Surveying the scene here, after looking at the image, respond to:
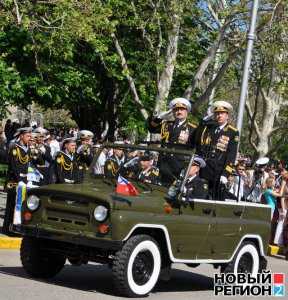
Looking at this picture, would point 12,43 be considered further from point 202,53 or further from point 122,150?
point 122,150

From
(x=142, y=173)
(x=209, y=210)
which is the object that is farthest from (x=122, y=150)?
(x=209, y=210)

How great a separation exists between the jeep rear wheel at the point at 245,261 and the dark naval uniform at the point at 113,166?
1.91 metres

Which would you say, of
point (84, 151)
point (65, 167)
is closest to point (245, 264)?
point (84, 151)

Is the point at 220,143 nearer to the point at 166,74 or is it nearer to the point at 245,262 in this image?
the point at 245,262

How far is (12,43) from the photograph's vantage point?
29750mm

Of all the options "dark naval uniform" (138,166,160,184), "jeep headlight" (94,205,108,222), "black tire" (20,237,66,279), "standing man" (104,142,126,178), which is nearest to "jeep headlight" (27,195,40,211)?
"black tire" (20,237,66,279)

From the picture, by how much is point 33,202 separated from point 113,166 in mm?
1341

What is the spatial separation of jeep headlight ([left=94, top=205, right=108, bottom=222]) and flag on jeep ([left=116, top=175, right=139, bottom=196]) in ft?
1.28

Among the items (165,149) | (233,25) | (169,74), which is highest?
(233,25)

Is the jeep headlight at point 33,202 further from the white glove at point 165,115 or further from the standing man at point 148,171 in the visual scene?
the white glove at point 165,115

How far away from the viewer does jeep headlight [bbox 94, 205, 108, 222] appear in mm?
9562

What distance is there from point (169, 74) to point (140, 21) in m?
1.69

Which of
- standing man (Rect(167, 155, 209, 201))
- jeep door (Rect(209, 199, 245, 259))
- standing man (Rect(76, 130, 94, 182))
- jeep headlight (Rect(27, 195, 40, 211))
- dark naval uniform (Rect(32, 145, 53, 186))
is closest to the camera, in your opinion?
jeep headlight (Rect(27, 195, 40, 211))

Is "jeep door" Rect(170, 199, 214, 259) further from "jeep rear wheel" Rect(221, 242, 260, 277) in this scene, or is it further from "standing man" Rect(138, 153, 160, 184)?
"jeep rear wheel" Rect(221, 242, 260, 277)
